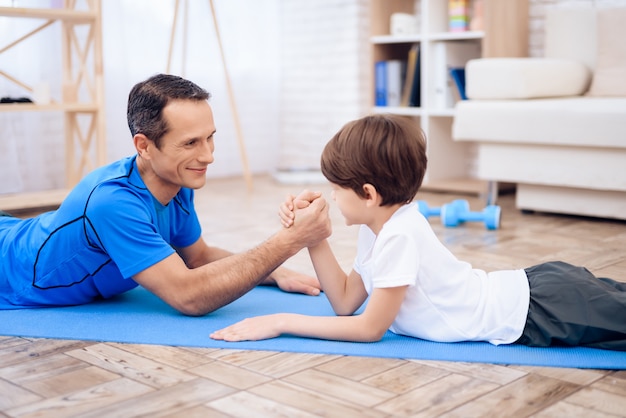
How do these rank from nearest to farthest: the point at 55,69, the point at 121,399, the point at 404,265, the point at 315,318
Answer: the point at 121,399 → the point at 404,265 → the point at 315,318 → the point at 55,69

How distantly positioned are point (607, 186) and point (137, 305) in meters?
1.77

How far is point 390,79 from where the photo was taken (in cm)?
411

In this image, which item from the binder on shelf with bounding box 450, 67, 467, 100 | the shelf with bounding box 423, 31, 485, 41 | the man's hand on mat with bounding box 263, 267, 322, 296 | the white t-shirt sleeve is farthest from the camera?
the binder on shelf with bounding box 450, 67, 467, 100

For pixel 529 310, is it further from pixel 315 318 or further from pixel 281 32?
pixel 281 32

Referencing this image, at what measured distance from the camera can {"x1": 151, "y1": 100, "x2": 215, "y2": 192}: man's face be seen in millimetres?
1705

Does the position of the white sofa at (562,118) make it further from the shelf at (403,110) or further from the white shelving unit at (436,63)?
the shelf at (403,110)

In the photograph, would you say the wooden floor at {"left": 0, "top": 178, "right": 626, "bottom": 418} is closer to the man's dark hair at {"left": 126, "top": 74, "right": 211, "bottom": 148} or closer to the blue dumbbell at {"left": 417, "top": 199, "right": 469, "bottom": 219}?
the man's dark hair at {"left": 126, "top": 74, "right": 211, "bottom": 148}

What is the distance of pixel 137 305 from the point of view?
1919 mm

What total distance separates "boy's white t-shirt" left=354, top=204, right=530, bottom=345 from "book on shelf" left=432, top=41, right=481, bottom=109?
7.85ft

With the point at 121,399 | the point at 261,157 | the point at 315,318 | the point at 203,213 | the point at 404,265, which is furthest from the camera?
the point at 261,157

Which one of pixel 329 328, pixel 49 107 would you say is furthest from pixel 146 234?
pixel 49 107

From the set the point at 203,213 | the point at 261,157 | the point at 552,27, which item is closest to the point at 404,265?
the point at 203,213

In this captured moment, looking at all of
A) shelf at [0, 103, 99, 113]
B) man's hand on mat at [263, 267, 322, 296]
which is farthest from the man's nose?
shelf at [0, 103, 99, 113]

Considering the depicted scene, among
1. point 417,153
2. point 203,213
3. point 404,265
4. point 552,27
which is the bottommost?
point 203,213
